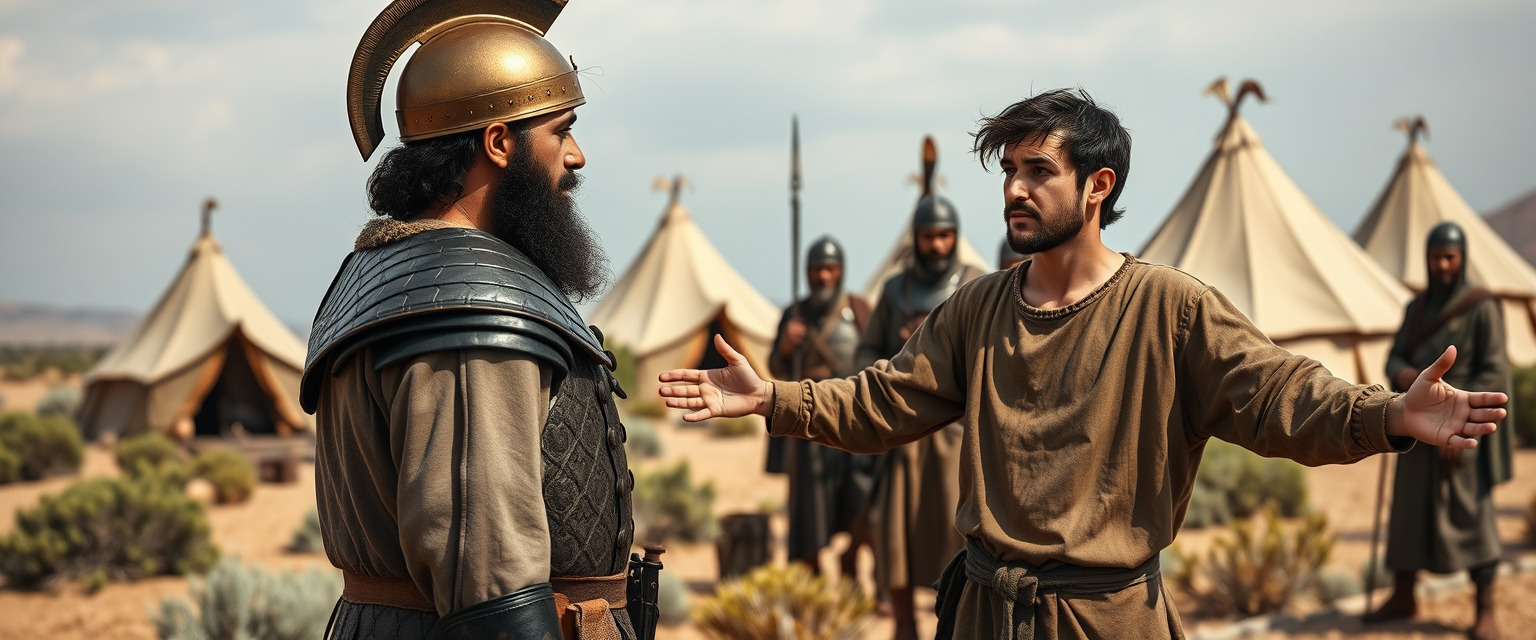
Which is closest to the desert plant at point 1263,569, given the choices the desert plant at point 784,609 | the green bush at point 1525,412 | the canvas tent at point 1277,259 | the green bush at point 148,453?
the desert plant at point 784,609

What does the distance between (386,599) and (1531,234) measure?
71.3 metres

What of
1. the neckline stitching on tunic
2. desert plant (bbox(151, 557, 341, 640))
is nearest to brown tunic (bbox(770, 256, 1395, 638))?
the neckline stitching on tunic

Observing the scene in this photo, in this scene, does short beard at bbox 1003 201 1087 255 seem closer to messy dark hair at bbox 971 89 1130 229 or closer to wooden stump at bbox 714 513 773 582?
messy dark hair at bbox 971 89 1130 229

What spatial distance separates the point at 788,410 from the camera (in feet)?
8.32

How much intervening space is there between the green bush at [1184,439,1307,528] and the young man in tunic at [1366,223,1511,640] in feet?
14.4

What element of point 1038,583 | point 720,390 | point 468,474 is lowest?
point 1038,583

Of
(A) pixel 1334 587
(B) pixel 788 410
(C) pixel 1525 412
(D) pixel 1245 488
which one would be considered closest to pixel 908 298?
(B) pixel 788 410

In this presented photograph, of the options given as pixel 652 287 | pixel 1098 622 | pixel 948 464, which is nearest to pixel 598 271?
pixel 1098 622

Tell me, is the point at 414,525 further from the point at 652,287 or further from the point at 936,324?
the point at 652,287

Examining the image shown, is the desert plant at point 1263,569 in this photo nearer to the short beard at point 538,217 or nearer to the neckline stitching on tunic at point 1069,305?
the neckline stitching on tunic at point 1069,305

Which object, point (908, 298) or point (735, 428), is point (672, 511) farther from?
point (735, 428)

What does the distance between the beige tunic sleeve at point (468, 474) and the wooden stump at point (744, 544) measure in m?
5.41

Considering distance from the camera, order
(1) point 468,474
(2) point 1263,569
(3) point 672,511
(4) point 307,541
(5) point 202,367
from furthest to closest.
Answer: (5) point 202,367 → (3) point 672,511 → (4) point 307,541 → (2) point 1263,569 → (1) point 468,474

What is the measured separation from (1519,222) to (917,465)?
229 feet
